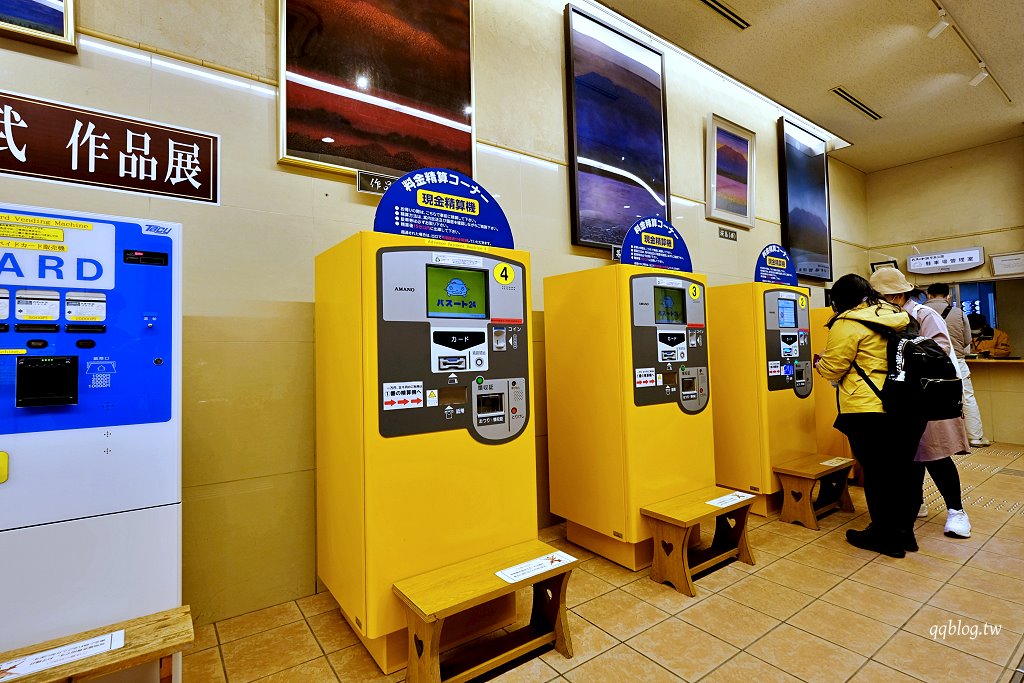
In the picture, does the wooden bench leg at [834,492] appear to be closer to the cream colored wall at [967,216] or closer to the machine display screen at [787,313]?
the machine display screen at [787,313]

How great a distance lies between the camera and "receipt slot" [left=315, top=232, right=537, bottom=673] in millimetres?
1880

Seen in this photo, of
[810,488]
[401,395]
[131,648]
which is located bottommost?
[810,488]

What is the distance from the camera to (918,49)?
4.36 m

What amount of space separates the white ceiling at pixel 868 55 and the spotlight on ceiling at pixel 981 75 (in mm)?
45

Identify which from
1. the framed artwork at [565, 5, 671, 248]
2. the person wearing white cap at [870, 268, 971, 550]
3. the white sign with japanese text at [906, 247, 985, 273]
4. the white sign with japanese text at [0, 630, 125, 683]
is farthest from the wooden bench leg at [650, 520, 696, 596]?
the white sign with japanese text at [906, 247, 985, 273]

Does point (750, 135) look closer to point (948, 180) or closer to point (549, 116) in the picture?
point (549, 116)

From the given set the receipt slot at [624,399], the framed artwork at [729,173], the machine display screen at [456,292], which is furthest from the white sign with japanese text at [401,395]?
the framed artwork at [729,173]

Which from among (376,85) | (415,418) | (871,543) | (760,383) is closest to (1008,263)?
(760,383)

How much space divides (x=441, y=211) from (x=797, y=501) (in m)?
3.06

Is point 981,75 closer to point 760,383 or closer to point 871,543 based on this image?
point 760,383

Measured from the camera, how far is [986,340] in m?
6.25

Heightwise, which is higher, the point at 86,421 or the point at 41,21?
the point at 41,21

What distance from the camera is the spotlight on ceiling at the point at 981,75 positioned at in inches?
181

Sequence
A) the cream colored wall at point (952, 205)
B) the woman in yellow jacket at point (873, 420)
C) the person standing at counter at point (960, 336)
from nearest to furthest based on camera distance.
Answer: the woman in yellow jacket at point (873, 420), the person standing at counter at point (960, 336), the cream colored wall at point (952, 205)
